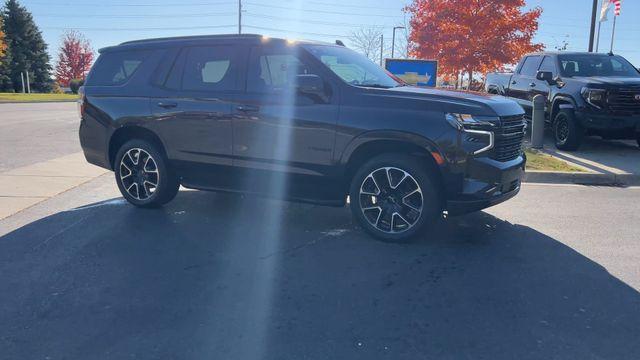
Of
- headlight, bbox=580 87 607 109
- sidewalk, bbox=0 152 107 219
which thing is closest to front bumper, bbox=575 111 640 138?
headlight, bbox=580 87 607 109

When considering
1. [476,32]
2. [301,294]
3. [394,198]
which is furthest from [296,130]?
[476,32]

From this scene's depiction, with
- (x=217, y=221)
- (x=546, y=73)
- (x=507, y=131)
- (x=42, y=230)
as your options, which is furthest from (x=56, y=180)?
(x=546, y=73)

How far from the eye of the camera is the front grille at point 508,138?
510cm

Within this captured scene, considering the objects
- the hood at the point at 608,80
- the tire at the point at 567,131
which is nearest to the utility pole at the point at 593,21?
the hood at the point at 608,80

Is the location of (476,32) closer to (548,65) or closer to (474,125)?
(548,65)

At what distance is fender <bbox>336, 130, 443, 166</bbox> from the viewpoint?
199 inches

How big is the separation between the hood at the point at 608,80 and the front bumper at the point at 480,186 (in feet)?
20.4

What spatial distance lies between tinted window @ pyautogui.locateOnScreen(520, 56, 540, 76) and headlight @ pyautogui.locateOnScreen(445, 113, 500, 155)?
8.08 metres

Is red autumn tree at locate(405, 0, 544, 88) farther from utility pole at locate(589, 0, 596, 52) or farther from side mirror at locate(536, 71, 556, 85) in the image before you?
side mirror at locate(536, 71, 556, 85)

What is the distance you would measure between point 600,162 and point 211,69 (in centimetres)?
729

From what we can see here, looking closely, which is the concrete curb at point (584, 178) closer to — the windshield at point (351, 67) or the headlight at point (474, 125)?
the windshield at point (351, 67)

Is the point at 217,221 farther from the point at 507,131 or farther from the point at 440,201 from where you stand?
the point at 507,131

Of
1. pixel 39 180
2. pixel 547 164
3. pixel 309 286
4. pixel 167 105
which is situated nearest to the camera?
pixel 309 286

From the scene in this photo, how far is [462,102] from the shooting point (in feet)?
16.6
